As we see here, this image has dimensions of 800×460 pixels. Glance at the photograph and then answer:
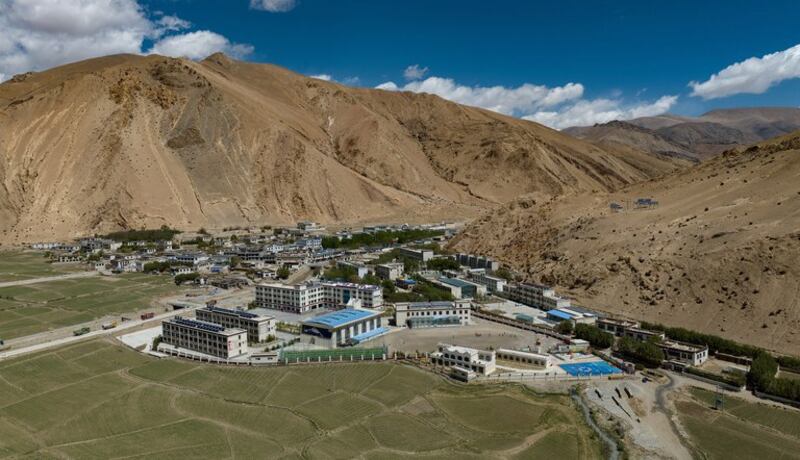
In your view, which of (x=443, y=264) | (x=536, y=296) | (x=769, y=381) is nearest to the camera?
(x=769, y=381)

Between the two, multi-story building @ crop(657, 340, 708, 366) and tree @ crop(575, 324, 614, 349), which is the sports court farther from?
multi-story building @ crop(657, 340, 708, 366)

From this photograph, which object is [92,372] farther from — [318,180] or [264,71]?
[264,71]

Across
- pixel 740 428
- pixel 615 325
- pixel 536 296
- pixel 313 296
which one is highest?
pixel 313 296

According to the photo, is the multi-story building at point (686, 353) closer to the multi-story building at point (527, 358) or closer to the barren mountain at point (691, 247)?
the barren mountain at point (691, 247)

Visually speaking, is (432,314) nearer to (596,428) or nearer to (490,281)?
(490,281)

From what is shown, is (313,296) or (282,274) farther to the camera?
(282,274)

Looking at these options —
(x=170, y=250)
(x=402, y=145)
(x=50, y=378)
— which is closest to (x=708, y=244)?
(x=50, y=378)

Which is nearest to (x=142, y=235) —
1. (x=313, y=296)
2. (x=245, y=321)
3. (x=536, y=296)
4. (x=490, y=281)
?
(x=313, y=296)
